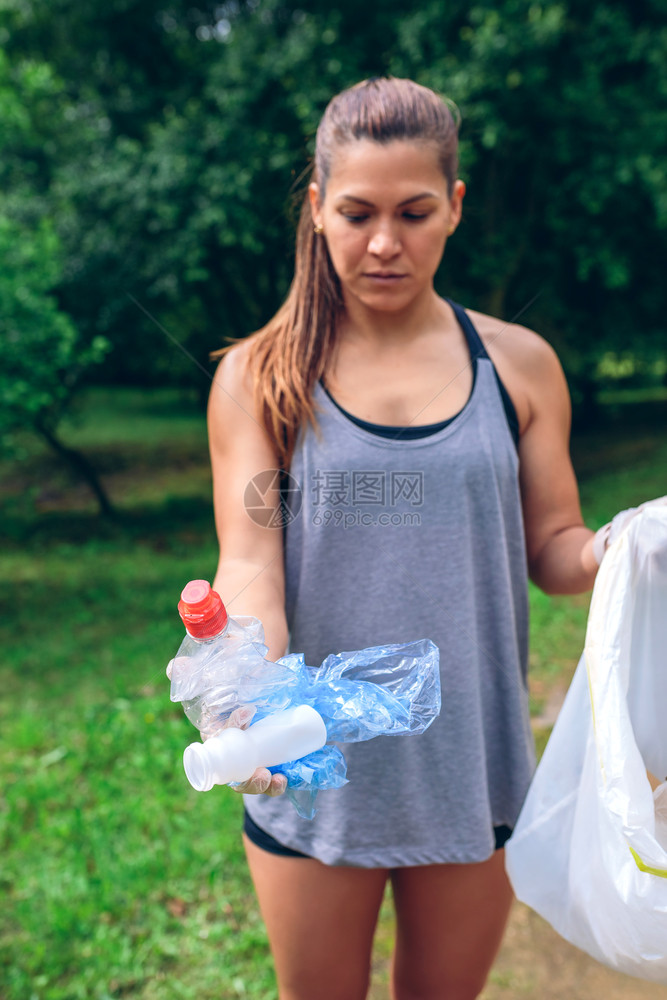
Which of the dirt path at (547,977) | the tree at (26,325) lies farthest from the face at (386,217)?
the tree at (26,325)

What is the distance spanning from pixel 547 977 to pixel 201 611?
2139 millimetres

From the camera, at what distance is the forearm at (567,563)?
56.6 inches

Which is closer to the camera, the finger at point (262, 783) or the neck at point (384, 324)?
the finger at point (262, 783)

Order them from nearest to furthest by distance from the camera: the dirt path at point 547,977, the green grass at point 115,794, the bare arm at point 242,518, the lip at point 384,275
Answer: the bare arm at point 242,518 → the lip at point 384,275 → the dirt path at point 547,977 → the green grass at point 115,794

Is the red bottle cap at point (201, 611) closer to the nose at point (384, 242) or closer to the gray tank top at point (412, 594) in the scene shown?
the gray tank top at point (412, 594)

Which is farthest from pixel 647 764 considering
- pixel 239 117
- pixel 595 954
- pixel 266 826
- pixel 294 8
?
pixel 294 8

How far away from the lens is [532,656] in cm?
476

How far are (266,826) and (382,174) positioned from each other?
1.18m

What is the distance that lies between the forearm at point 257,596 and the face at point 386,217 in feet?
1.77

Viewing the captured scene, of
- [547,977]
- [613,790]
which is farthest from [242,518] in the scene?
[547,977]

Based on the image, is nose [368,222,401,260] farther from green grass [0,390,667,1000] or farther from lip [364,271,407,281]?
green grass [0,390,667,1000]

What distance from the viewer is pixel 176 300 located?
852cm

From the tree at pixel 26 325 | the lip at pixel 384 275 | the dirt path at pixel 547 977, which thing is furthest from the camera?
the tree at pixel 26 325

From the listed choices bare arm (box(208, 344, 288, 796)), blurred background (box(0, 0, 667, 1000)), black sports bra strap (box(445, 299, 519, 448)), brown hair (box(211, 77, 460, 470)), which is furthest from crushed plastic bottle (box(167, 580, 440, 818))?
blurred background (box(0, 0, 667, 1000))
